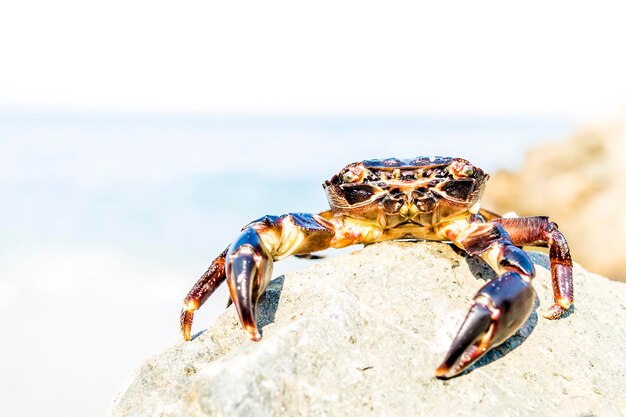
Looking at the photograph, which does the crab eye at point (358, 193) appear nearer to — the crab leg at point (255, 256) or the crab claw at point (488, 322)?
the crab leg at point (255, 256)

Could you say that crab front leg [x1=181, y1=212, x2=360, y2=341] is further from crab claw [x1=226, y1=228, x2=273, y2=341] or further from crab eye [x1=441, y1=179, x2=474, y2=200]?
crab eye [x1=441, y1=179, x2=474, y2=200]

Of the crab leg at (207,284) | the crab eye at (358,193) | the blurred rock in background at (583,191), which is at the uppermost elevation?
the crab eye at (358,193)

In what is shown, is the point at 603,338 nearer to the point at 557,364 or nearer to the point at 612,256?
the point at 557,364

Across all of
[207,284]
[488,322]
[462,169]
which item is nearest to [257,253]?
[207,284]

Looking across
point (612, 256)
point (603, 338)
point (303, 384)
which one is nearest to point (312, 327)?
point (303, 384)

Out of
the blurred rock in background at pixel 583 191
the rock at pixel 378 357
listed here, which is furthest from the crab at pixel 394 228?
the blurred rock in background at pixel 583 191
